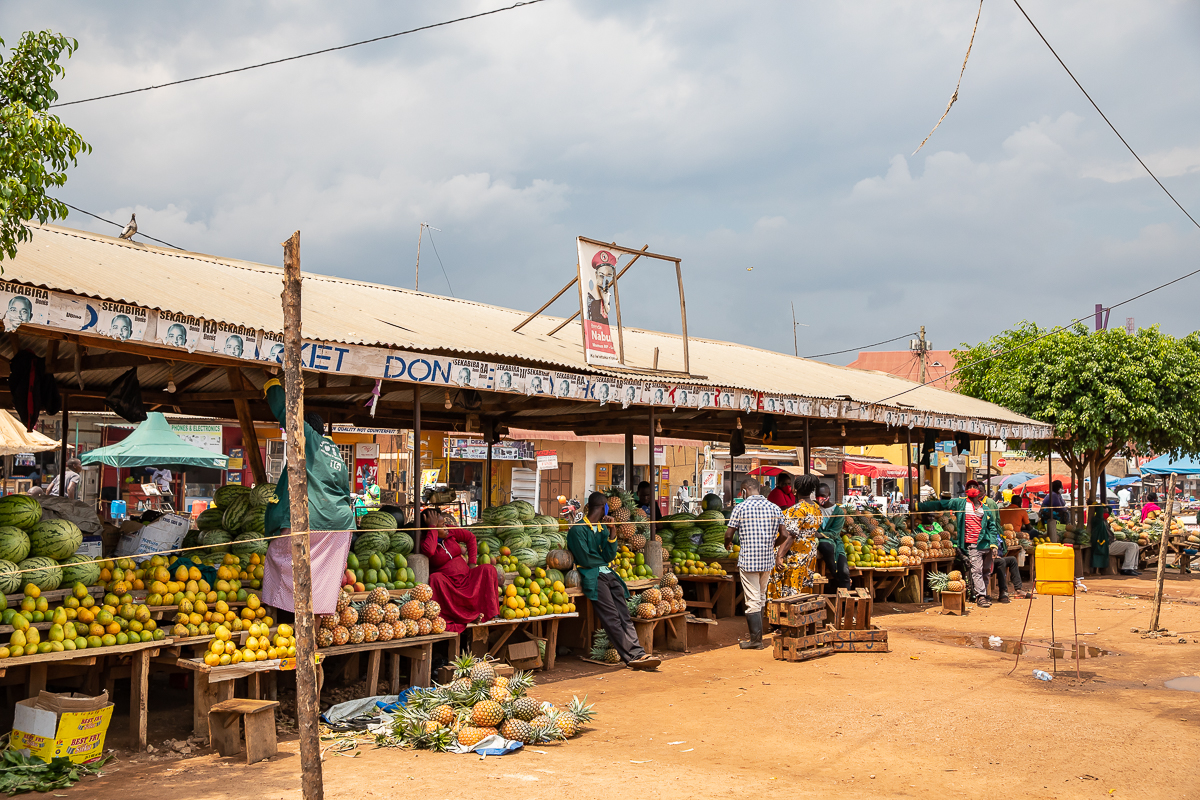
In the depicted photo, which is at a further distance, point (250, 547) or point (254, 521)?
point (254, 521)

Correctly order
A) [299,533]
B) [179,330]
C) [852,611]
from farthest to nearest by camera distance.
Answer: [852,611], [179,330], [299,533]

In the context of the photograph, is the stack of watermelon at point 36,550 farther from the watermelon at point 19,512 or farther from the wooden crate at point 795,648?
the wooden crate at point 795,648

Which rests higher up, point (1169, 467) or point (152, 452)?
Result: point (152, 452)

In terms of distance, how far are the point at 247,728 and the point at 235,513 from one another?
226cm

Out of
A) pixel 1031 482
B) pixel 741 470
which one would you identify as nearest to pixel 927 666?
pixel 741 470

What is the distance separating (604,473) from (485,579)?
82.1 feet

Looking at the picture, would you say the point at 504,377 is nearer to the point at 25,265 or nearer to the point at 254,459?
the point at 254,459

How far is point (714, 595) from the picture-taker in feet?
41.9

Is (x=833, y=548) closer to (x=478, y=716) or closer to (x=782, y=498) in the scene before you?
(x=782, y=498)

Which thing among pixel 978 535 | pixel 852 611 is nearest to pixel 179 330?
pixel 852 611

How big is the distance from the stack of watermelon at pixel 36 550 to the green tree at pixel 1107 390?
61.5 feet

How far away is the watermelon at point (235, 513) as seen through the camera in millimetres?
7746

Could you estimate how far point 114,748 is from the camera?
636 cm

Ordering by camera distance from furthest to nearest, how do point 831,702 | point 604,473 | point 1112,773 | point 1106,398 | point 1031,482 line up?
point 1031,482
point 604,473
point 1106,398
point 831,702
point 1112,773
